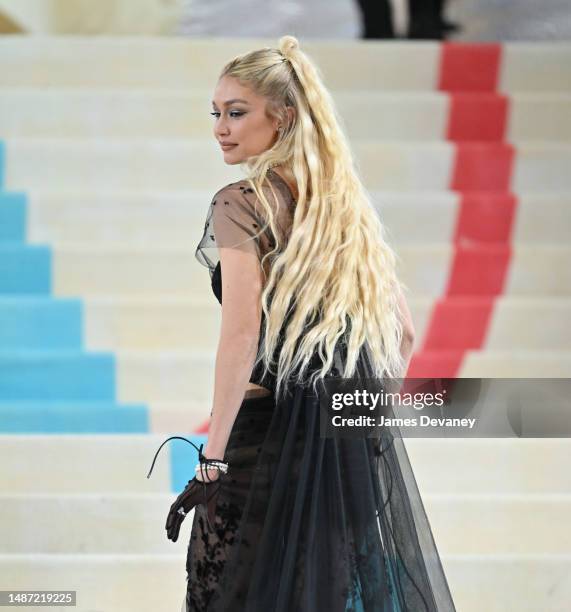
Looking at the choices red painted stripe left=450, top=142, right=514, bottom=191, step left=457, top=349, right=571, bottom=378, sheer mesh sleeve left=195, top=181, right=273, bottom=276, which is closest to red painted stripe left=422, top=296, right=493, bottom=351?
step left=457, top=349, right=571, bottom=378

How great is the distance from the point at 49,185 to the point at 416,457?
1490 mm

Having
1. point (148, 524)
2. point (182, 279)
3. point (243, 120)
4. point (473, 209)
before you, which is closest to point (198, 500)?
point (243, 120)

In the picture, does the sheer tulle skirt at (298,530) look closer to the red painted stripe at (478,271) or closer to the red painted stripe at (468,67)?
the red painted stripe at (478,271)

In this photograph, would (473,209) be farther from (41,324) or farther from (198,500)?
(198,500)

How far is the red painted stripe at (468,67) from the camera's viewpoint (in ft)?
12.1

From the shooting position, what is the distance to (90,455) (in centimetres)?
261

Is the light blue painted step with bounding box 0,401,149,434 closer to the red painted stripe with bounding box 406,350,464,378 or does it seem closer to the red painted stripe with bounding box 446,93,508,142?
the red painted stripe with bounding box 406,350,464,378

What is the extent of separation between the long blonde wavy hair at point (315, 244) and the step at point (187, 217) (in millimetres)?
1760

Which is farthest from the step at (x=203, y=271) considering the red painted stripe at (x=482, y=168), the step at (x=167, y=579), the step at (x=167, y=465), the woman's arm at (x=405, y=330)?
the woman's arm at (x=405, y=330)

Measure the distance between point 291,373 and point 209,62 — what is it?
2.39 metres

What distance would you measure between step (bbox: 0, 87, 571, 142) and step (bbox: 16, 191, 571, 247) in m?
0.29

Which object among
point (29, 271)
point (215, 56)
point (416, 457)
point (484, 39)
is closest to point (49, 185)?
point (29, 271)

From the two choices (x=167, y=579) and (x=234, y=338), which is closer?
(x=234, y=338)

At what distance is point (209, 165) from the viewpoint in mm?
3426
